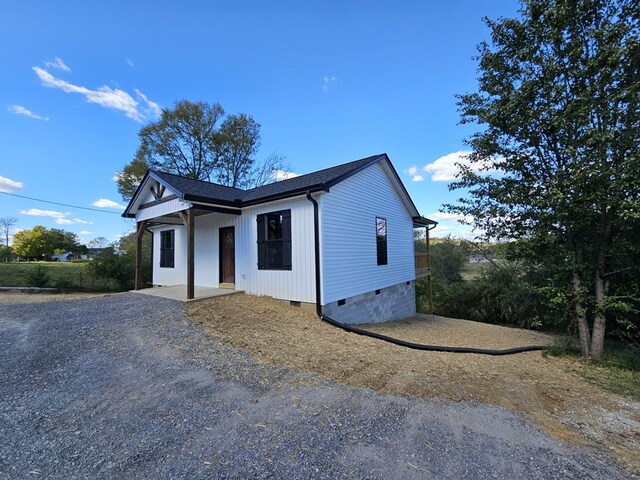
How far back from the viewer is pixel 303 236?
7812 millimetres

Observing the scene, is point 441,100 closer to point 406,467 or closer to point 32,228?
point 406,467

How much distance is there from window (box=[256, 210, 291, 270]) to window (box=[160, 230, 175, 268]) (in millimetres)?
6230

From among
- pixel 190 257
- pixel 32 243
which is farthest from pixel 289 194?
pixel 32 243

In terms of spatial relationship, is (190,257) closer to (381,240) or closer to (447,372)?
(381,240)

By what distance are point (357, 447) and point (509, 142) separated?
672 centimetres

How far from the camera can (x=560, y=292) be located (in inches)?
222

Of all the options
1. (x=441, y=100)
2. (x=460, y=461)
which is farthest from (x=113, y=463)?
(x=441, y=100)

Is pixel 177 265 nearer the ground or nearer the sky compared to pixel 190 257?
nearer the ground

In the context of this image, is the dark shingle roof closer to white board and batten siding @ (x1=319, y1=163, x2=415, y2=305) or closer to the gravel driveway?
white board and batten siding @ (x1=319, y1=163, x2=415, y2=305)

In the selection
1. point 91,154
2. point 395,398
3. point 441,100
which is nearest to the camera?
point 395,398

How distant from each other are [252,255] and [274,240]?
1039mm

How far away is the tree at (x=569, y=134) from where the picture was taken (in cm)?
495

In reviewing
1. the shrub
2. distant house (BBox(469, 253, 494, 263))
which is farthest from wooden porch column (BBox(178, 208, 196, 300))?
distant house (BBox(469, 253, 494, 263))

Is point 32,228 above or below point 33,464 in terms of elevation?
above
